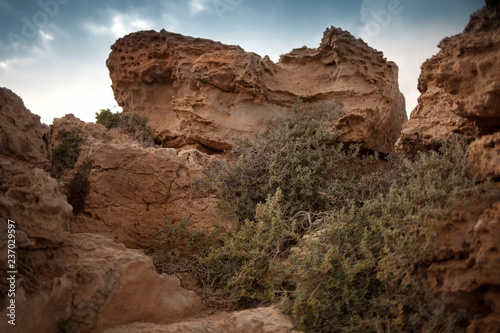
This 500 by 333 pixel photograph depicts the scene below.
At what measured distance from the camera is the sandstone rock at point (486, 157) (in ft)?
10.4

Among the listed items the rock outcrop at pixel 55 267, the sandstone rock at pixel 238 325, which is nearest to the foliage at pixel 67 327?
the rock outcrop at pixel 55 267

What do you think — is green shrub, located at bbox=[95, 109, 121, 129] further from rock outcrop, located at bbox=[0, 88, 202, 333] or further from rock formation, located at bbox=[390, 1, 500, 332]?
rock formation, located at bbox=[390, 1, 500, 332]

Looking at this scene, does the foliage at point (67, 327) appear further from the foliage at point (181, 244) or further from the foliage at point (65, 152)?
the foliage at point (65, 152)

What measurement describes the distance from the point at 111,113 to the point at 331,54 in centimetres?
527

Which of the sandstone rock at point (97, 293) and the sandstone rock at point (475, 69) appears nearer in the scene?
the sandstone rock at point (97, 293)

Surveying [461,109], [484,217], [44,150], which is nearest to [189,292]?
[44,150]

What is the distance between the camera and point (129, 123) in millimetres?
8148

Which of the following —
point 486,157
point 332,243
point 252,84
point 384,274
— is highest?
point 252,84

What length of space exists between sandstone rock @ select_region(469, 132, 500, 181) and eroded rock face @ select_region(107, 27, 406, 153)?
3.09m

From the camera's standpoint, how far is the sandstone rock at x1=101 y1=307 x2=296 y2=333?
2947mm

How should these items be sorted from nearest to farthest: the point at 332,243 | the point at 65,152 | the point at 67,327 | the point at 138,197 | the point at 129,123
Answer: the point at 67,327
the point at 332,243
the point at 138,197
the point at 65,152
the point at 129,123

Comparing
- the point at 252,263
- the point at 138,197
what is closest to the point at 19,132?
the point at 138,197

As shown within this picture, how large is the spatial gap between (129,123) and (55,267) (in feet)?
18.2

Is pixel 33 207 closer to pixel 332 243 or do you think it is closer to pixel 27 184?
pixel 27 184
